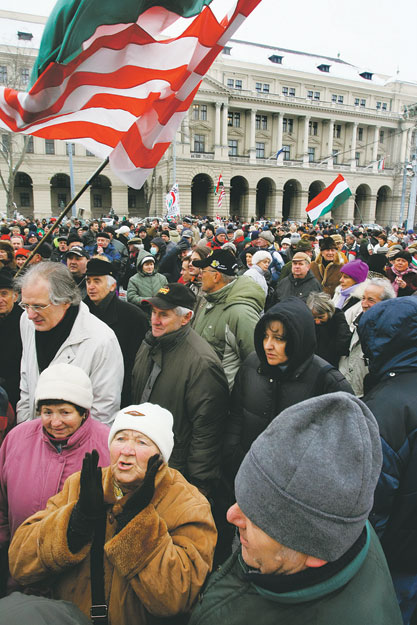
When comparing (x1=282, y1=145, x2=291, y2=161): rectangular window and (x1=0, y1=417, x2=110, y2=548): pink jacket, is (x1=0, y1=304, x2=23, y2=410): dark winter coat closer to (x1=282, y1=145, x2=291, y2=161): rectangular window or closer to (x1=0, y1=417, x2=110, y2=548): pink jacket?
(x1=0, y1=417, x2=110, y2=548): pink jacket

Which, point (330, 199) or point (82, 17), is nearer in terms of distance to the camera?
point (82, 17)

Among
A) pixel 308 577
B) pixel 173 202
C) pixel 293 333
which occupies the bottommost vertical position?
pixel 308 577

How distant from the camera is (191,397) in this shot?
2.51 meters

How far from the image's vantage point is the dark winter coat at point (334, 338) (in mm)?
3516

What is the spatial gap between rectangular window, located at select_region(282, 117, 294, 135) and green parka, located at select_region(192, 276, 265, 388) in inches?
2099

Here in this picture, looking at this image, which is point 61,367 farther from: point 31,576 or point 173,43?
point 173,43

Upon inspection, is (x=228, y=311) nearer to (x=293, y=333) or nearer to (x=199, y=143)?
(x=293, y=333)

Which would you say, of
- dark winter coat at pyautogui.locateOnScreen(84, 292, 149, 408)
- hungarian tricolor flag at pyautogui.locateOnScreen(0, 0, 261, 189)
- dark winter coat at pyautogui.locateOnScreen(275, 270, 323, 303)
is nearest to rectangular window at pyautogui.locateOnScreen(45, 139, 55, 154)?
dark winter coat at pyautogui.locateOnScreen(275, 270, 323, 303)

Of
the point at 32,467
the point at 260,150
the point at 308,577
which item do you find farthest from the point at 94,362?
the point at 260,150

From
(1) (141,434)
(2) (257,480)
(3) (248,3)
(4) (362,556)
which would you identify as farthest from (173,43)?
(4) (362,556)

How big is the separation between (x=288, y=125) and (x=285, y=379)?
5550cm

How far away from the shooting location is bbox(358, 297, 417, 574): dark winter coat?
1.67 meters

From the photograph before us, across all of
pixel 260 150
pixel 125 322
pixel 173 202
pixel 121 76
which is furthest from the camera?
pixel 260 150

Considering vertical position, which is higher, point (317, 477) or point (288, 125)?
point (288, 125)
